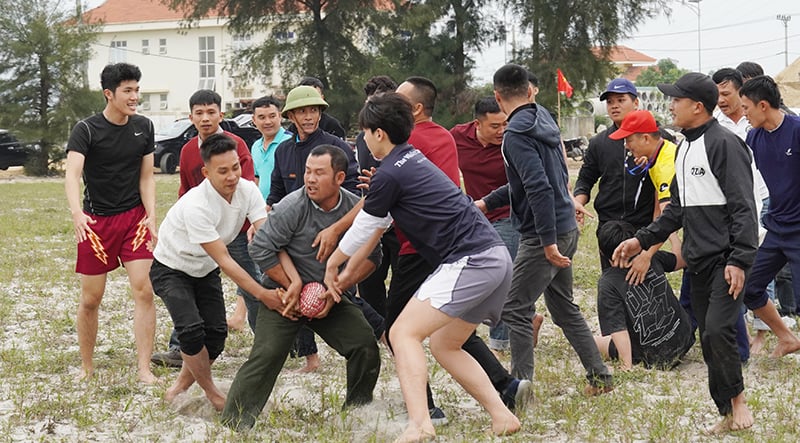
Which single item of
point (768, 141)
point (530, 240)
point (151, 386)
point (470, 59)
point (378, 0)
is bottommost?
point (151, 386)

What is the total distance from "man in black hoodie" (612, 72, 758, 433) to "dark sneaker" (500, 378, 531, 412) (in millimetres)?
992

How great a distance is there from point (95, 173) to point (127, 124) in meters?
0.40

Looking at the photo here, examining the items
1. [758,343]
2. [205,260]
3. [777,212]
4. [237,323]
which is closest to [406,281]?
[205,260]

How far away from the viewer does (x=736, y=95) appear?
799cm

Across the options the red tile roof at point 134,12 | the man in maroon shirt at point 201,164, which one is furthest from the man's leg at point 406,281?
the red tile roof at point 134,12

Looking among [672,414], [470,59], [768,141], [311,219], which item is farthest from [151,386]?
[470,59]

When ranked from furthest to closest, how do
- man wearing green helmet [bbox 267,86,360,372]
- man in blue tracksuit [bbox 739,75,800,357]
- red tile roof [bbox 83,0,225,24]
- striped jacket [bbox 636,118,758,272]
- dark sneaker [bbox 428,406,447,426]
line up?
red tile roof [bbox 83,0,225,24], man in blue tracksuit [bbox 739,75,800,357], man wearing green helmet [bbox 267,86,360,372], dark sneaker [bbox 428,406,447,426], striped jacket [bbox 636,118,758,272]

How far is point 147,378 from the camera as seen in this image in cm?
668

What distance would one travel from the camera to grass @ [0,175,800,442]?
5375 mm

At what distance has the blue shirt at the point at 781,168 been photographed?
7.00 m

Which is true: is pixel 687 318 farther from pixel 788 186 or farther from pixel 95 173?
pixel 95 173

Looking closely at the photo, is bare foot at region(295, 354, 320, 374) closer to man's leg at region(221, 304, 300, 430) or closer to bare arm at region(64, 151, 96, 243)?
man's leg at region(221, 304, 300, 430)

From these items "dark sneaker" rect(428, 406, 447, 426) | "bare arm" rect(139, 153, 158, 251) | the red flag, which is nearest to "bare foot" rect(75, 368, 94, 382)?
"bare arm" rect(139, 153, 158, 251)

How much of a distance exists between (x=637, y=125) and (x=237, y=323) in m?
3.73
